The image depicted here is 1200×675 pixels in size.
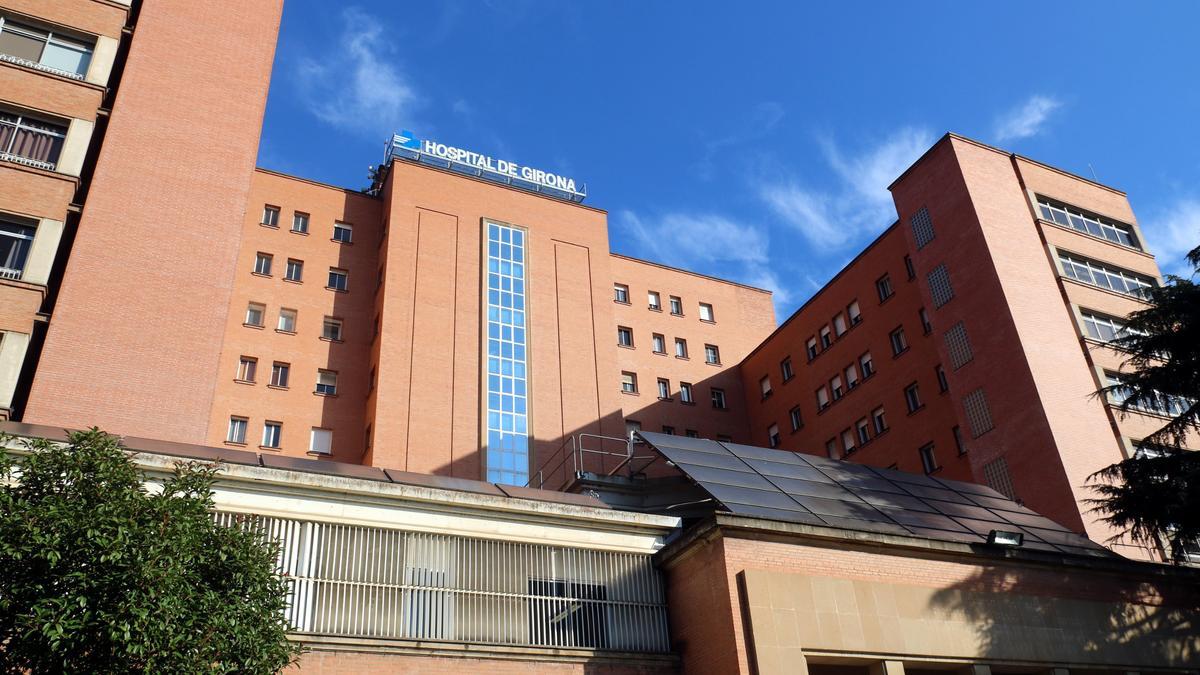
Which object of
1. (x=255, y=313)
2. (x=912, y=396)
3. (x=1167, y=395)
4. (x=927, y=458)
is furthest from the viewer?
(x=255, y=313)

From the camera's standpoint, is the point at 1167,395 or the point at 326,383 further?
the point at 326,383

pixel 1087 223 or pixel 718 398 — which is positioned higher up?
pixel 1087 223

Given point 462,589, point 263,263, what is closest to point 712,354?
point 263,263

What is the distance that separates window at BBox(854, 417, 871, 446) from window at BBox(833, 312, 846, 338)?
15.9 feet

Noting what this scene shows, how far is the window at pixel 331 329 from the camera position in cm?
4500

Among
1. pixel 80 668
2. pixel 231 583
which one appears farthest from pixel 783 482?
pixel 80 668

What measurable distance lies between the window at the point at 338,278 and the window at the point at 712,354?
799 inches

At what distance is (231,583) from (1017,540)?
58.0ft

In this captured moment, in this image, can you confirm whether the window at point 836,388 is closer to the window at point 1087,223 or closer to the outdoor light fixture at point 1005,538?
the window at point 1087,223

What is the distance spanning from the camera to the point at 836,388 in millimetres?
46375

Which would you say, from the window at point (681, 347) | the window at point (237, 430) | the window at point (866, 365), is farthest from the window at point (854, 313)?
the window at point (237, 430)

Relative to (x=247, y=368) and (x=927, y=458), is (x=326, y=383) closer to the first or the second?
(x=247, y=368)

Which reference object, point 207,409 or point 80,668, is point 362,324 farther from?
point 80,668

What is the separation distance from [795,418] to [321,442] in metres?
23.3
